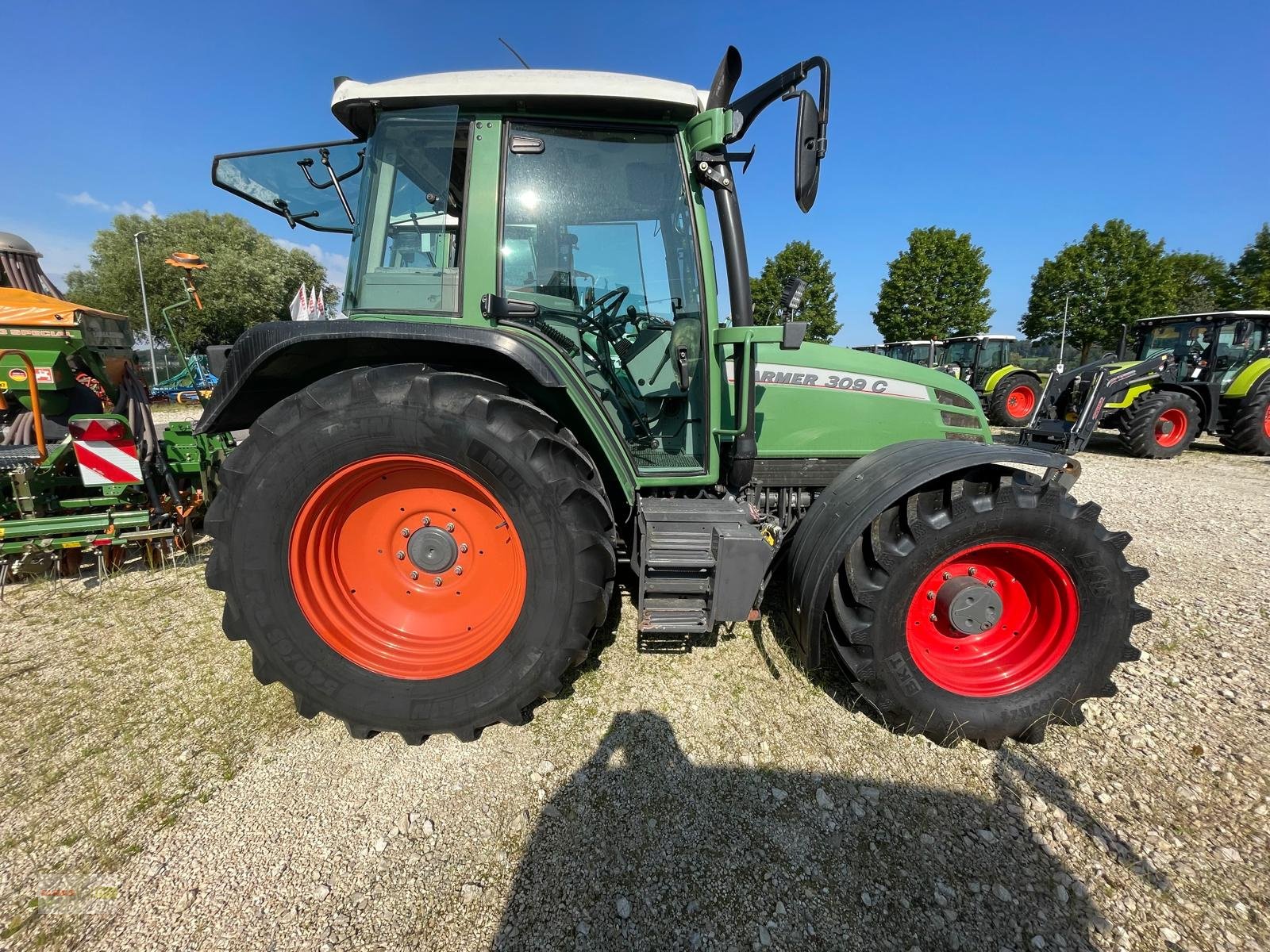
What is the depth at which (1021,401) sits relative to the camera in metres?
10.4

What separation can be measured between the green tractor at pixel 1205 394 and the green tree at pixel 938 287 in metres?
20.8

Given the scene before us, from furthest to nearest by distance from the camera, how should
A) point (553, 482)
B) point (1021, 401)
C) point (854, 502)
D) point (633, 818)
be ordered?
point (1021, 401), point (854, 502), point (553, 482), point (633, 818)

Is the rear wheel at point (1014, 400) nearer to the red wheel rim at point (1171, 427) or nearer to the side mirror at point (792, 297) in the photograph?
the red wheel rim at point (1171, 427)

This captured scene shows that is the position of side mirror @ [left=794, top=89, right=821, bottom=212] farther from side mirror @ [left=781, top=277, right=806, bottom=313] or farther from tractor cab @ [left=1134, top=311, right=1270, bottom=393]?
tractor cab @ [left=1134, top=311, right=1270, bottom=393]

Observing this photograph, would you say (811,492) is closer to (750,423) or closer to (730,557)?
(750,423)

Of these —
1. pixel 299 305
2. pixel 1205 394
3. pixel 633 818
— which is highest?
pixel 299 305

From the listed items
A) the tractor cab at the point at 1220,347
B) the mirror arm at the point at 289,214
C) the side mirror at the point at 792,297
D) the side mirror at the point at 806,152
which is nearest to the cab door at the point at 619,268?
the side mirror at the point at 792,297

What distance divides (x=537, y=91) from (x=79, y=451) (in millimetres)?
3193

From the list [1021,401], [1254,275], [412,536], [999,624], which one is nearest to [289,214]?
[412,536]

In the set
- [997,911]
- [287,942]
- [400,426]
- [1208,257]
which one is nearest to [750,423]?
[400,426]

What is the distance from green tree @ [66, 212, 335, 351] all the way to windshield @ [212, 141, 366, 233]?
2690 cm

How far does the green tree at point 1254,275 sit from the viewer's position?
24.8 metres

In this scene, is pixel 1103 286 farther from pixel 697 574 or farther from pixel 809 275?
pixel 697 574

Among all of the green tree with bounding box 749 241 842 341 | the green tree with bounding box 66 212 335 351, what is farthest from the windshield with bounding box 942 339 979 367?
the green tree with bounding box 66 212 335 351
